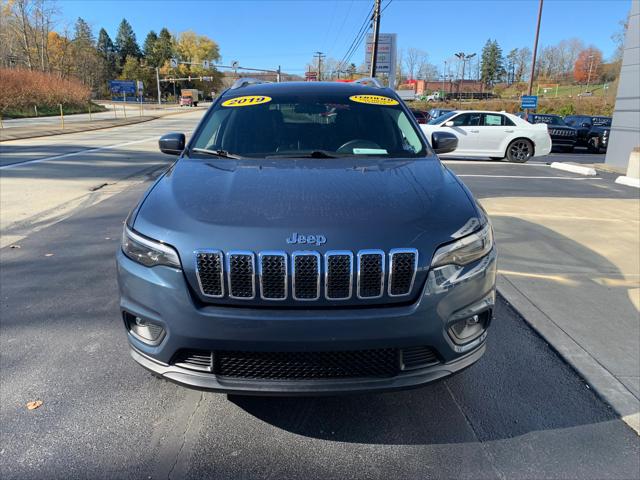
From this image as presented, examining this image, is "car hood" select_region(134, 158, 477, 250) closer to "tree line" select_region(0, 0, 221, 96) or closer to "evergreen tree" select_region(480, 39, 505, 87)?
"tree line" select_region(0, 0, 221, 96)

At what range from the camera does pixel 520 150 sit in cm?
1529

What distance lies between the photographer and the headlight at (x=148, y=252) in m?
2.17

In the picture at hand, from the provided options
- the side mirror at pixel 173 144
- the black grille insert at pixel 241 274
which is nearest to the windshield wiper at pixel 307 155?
the side mirror at pixel 173 144

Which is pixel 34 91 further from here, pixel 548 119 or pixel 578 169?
pixel 578 169

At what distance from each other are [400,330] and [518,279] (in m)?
3.00

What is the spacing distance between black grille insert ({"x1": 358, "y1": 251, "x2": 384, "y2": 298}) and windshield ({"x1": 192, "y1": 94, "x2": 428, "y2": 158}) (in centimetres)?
138

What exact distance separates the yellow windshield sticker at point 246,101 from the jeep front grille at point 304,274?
206 centimetres

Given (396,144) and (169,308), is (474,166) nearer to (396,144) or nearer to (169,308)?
(396,144)

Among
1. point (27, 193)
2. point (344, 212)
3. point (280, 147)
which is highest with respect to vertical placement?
point (280, 147)

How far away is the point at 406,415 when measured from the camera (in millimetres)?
2658

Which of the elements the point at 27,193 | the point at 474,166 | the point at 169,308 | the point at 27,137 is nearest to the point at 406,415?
the point at 169,308

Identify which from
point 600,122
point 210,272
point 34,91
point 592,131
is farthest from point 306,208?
point 34,91

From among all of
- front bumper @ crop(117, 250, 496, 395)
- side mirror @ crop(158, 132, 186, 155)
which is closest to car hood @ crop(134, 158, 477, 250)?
front bumper @ crop(117, 250, 496, 395)

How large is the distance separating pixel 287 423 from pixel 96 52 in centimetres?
11253
